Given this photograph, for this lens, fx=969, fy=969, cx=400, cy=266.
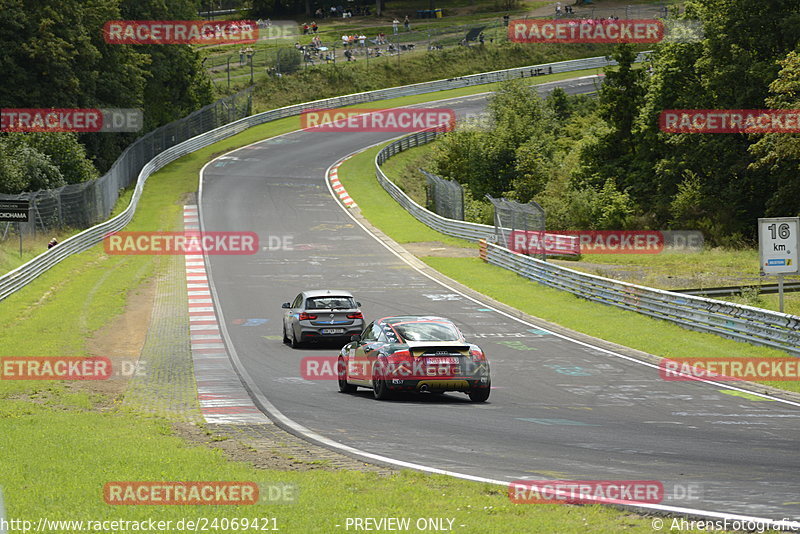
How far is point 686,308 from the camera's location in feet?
88.0

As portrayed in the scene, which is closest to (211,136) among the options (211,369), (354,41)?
(354,41)

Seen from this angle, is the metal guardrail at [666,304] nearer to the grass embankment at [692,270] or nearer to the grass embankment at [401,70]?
the grass embankment at [692,270]

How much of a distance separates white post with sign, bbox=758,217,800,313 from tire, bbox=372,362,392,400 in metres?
10.8

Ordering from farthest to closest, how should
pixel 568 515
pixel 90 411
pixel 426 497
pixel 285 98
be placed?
pixel 285 98
pixel 90 411
pixel 426 497
pixel 568 515

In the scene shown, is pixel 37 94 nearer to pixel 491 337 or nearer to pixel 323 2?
pixel 491 337

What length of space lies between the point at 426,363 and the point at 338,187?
4544 centimetres

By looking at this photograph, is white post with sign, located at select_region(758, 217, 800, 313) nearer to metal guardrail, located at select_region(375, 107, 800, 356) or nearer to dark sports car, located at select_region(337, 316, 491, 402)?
metal guardrail, located at select_region(375, 107, 800, 356)

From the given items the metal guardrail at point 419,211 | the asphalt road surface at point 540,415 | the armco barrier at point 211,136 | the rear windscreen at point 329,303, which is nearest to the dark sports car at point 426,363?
the asphalt road surface at point 540,415

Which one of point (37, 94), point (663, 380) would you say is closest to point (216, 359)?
point (663, 380)

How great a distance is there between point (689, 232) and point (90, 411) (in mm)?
37692

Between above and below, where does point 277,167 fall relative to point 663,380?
above

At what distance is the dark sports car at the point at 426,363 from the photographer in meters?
16.7

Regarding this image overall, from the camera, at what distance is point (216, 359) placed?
2350cm

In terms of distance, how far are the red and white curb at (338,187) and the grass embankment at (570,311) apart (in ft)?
6.14
